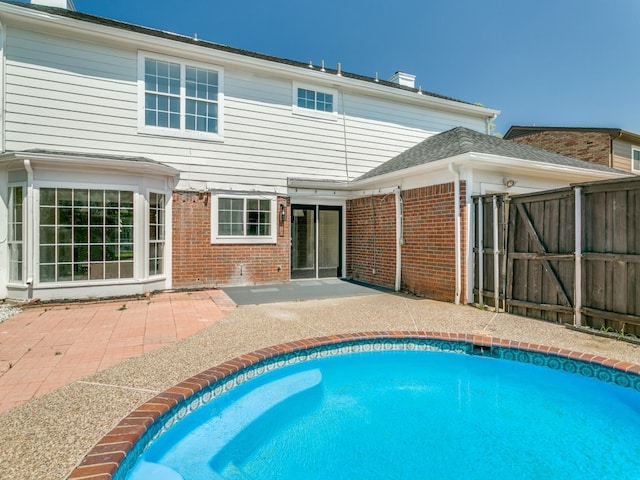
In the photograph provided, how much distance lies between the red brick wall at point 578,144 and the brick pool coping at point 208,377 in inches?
677

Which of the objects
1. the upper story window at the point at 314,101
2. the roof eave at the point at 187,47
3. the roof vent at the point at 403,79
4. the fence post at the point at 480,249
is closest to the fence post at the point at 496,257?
the fence post at the point at 480,249

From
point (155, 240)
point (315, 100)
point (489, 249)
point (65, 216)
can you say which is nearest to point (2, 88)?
point (65, 216)

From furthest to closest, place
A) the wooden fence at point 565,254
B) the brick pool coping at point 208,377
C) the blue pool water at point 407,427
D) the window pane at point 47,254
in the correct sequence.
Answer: the window pane at point 47,254 < the wooden fence at point 565,254 < the blue pool water at point 407,427 < the brick pool coping at point 208,377

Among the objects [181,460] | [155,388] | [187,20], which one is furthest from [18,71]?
[181,460]

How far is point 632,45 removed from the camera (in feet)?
36.9

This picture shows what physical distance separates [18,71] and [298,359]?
8.67m

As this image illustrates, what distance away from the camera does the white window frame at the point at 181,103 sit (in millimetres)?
8453

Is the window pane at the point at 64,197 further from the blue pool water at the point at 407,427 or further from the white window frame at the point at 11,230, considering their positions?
the blue pool water at the point at 407,427

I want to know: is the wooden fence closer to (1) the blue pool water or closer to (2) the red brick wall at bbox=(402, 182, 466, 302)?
(2) the red brick wall at bbox=(402, 182, 466, 302)

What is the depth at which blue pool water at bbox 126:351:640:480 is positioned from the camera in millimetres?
2785

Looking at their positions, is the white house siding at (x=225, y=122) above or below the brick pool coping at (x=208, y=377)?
above

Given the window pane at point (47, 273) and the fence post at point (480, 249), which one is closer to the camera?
the fence post at point (480, 249)

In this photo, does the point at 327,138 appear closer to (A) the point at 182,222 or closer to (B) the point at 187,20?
(A) the point at 182,222

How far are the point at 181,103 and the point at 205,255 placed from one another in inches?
155
